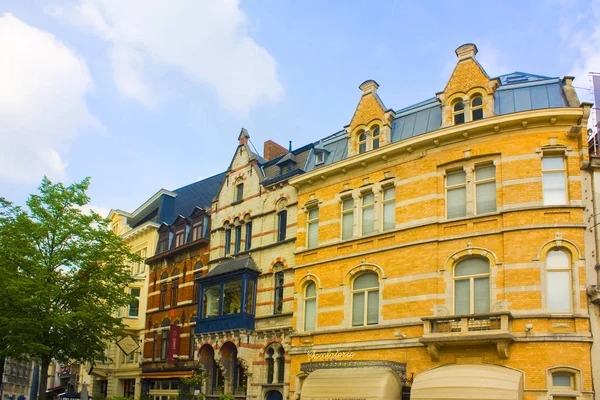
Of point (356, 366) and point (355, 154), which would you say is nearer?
point (356, 366)

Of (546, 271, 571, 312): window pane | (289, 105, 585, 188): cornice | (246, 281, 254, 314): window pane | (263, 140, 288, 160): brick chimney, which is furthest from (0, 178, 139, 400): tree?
(546, 271, 571, 312): window pane

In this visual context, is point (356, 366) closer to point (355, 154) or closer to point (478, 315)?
point (478, 315)

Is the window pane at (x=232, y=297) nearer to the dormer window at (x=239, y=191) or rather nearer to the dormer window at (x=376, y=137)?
the dormer window at (x=239, y=191)

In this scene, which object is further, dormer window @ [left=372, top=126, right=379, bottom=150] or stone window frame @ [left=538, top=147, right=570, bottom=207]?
dormer window @ [left=372, top=126, right=379, bottom=150]

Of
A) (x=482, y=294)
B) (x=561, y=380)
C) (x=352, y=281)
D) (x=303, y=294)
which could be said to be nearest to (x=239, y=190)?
(x=303, y=294)

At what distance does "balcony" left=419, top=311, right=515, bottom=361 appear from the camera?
64.0ft

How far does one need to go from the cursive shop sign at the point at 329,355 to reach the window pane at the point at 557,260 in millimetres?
8009

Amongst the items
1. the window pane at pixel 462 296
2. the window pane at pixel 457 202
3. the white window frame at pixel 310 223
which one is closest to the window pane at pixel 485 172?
the window pane at pixel 457 202

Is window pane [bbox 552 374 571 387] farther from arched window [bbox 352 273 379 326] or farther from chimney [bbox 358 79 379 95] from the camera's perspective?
chimney [bbox 358 79 379 95]

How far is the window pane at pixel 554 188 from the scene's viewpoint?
20922mm

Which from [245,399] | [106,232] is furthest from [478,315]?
[106,232]

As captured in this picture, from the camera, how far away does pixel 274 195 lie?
3080 centimetres

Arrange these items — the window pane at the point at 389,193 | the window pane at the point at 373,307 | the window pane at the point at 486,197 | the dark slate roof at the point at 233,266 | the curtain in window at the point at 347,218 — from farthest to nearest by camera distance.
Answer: the dark slate roof at the point at 233,266
the curtain in window at the point at 347,218
the window pane at the point at 389,193
the window pane at the point at 373,307
the window pane at the point at 486,197

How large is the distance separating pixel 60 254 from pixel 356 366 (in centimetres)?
1560
